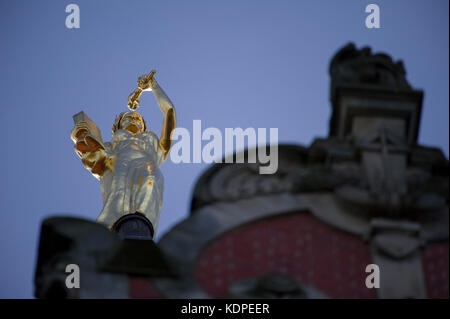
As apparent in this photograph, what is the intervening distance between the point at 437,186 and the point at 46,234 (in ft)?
12.3

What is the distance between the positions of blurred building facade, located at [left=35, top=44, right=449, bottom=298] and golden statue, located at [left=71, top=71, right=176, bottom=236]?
14.5 feet

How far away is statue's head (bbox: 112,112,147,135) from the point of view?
1559 cm

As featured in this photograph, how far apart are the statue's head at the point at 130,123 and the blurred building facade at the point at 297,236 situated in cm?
611

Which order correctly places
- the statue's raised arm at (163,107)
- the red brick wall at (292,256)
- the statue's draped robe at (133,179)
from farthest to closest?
the statue's raised arm at (163,107) < the statue's draped robe at (133,179) < the red brick wall at (292,256)

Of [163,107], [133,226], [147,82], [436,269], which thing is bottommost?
[436,269]

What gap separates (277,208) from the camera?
903 cm

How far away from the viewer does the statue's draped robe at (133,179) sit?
13781 millimetres

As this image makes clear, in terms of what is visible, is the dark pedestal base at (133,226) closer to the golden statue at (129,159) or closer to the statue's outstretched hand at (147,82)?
A: the golden statue at (129,159)

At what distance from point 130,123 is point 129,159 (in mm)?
1266

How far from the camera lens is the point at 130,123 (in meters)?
15.6

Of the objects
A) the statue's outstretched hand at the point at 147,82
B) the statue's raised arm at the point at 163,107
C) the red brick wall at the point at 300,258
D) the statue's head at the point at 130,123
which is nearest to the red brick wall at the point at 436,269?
the red brick wall at the point at 300,258

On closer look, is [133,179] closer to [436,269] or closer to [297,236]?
[297,236]

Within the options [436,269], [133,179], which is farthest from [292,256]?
[133,179]
